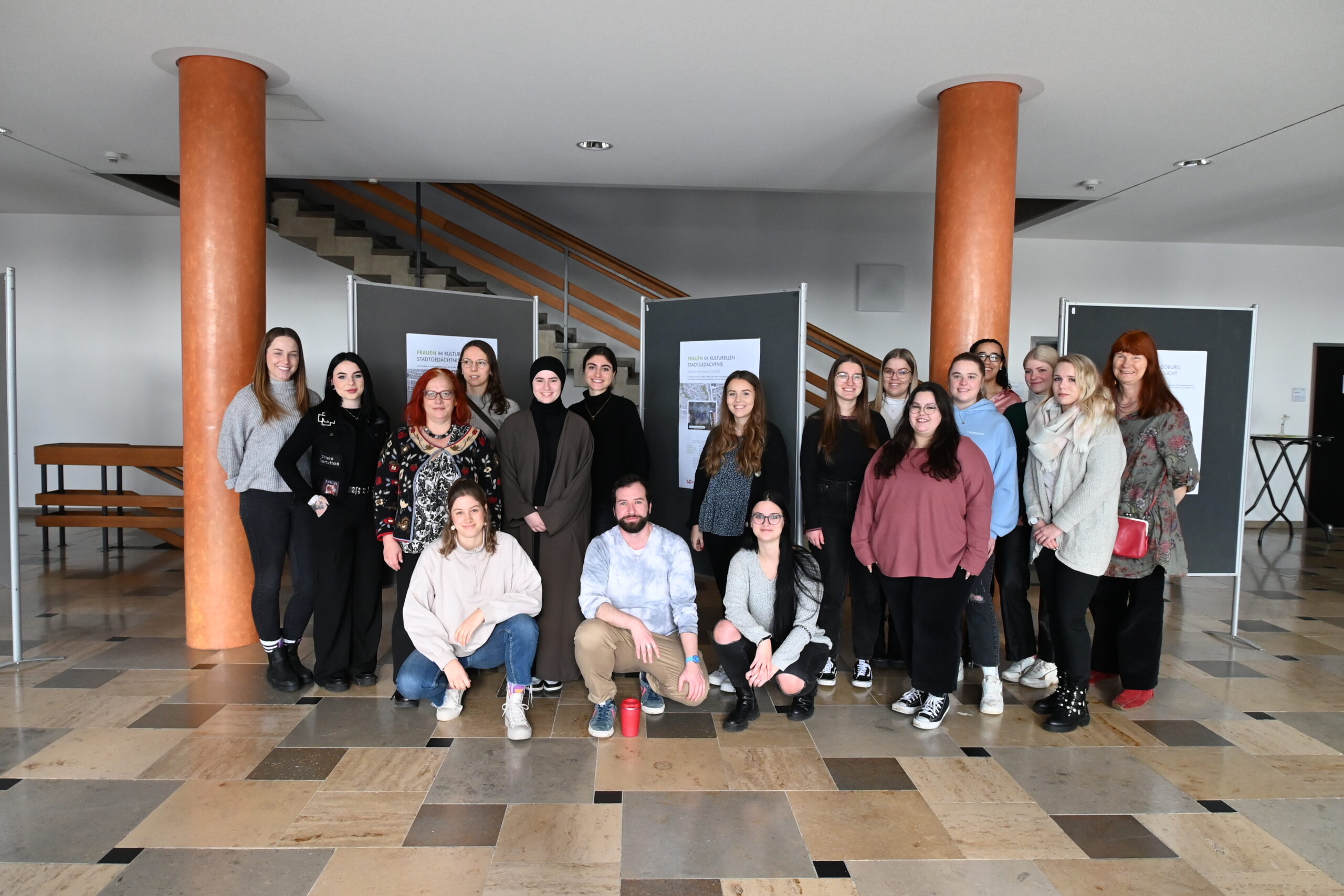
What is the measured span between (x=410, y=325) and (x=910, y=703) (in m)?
3.14

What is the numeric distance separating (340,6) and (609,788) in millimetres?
3384

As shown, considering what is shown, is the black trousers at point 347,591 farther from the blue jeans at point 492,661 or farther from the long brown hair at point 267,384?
the long brown hair at point 267,384

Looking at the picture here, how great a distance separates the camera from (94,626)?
453 cm

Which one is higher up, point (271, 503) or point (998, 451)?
point (998, 451)

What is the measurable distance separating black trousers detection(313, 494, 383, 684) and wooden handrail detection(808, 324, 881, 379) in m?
4.39

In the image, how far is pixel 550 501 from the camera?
3.54 meters

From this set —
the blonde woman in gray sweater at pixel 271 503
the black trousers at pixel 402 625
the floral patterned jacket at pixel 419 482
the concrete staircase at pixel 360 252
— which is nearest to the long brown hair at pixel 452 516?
the floral patterned jacket at pixel 419 482

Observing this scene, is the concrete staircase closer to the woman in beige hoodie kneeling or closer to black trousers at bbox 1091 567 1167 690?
the woman in beige hoodie kneeling

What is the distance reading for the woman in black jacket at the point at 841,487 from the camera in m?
3.59

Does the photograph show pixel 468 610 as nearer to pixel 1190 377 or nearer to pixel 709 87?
pixel 709 87

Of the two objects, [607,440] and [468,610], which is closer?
[468,610]

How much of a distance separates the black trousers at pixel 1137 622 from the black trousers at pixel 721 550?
5.36ft

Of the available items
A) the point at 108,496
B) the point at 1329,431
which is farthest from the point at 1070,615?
the point at 1329,431

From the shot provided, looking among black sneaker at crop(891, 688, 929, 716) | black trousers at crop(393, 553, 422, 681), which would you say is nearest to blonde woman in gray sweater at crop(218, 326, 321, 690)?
black trousers at crop(393, 553, 422, 681)
